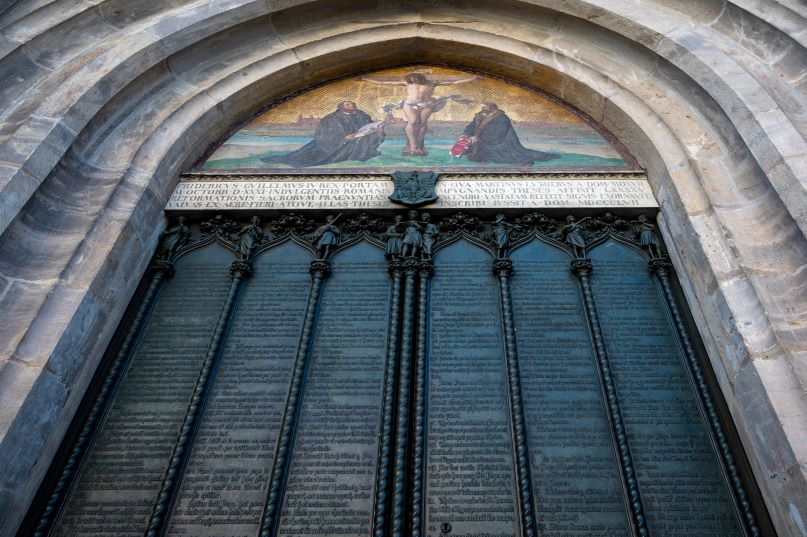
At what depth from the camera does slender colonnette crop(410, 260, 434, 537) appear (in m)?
4.31

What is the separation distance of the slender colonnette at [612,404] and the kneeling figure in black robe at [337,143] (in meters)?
→ 3.10

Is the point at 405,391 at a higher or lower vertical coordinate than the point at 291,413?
higher

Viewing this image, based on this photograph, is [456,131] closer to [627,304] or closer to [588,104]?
[588,104]

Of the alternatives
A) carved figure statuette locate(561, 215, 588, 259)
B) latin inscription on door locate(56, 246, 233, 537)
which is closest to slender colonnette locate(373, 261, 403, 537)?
latin inscription on door locate(56, 246, 233, 537)

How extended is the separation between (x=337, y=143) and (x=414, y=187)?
1.53 meters

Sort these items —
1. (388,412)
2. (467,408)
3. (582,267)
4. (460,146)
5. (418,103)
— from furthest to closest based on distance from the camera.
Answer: (418,103) → (460,146) → (582,267) → (467,408) → (388,412)

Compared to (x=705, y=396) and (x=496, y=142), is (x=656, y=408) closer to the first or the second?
(x=705, y=396)

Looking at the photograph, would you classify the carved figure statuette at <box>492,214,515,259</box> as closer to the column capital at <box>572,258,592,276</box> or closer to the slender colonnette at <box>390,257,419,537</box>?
the column capital at <box>572,258,592,276</box>

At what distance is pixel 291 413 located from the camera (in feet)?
15.9

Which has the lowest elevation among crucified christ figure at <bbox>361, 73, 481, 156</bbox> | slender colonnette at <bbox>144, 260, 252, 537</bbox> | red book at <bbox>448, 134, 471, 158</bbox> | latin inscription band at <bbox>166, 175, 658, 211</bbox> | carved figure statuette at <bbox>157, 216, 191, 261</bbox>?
slender colonnette at <bbox>144, 260, 252, 537</bbox>

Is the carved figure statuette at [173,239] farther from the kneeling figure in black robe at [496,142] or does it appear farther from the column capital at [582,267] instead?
the column capital at [582,267]

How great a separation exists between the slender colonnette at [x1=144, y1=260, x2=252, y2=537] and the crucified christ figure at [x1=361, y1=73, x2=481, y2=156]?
2.84 m

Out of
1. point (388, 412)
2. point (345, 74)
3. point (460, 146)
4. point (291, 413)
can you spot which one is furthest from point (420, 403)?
point (345, 74)

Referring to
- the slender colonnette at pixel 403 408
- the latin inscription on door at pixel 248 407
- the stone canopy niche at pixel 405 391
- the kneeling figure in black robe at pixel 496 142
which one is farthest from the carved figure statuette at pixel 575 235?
the latin inscription on door at pixel 248 407
